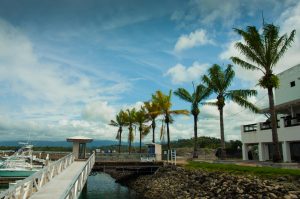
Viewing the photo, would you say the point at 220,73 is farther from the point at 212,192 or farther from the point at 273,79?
the point at 212,192

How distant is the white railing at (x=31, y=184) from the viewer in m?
12.3

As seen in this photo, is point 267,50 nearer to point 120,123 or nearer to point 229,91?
point 229,91

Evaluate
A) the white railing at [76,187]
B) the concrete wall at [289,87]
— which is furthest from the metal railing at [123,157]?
the white railing at [76,187]

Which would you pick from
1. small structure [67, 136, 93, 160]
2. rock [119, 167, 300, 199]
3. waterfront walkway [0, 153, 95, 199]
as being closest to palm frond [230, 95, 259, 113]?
rock [119, 167, 300, 199]

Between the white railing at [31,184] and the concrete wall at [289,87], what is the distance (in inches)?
1109

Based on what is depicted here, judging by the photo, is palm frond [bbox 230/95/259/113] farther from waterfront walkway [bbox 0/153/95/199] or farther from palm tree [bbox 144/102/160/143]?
waterfront walkway [bbox 0/153/95/199]

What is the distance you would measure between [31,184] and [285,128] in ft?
82.3

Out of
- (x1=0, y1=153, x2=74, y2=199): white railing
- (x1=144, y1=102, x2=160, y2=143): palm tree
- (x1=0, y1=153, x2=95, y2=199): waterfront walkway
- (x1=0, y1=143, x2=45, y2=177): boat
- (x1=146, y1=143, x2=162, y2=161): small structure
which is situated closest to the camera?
(x1=0, y1=153, x2=74, y2=199): white railing

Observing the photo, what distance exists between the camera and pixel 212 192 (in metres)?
22.0

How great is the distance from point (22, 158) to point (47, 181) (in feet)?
91.1

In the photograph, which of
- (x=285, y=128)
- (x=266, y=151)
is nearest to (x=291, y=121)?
(x=285, y=128)

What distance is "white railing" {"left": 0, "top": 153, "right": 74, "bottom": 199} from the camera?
40.3 feet

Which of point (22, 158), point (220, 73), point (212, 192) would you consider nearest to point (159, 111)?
point (220, 73)

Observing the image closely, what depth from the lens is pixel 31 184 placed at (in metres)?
15.0
